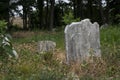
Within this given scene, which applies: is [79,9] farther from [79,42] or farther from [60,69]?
[60,69]

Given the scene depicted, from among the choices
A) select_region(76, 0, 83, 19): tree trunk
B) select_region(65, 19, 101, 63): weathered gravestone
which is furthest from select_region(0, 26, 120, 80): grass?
select_region(76, 0, 83, 19): tree trunk

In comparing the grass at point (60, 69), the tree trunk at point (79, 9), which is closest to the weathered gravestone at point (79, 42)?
the grass at point (60, 69)

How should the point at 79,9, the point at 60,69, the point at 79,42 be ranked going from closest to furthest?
the point at 60,69, the point at 79,42, the point at 79,9

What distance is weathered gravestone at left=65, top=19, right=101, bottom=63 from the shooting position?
32.4 ft

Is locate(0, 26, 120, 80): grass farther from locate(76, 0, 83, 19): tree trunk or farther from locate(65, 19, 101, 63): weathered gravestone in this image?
locate(76, 0, 83, 19): tree trunk

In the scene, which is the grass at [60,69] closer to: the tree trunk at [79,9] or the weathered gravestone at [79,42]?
the weathered gravestone at [79,42]

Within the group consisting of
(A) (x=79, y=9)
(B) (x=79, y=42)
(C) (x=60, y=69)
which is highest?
(B) (x=79, y=42)

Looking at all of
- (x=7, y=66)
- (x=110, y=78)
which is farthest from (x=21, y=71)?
(x=110, y=78)

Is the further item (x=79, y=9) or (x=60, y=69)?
(x=79, y=9)

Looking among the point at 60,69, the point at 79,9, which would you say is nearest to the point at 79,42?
the point at 60,69

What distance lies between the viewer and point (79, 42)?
9922 millimetres

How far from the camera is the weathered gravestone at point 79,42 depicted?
989 centimetres

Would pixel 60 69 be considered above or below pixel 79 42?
below

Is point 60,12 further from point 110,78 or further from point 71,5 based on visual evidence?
point 110,78
